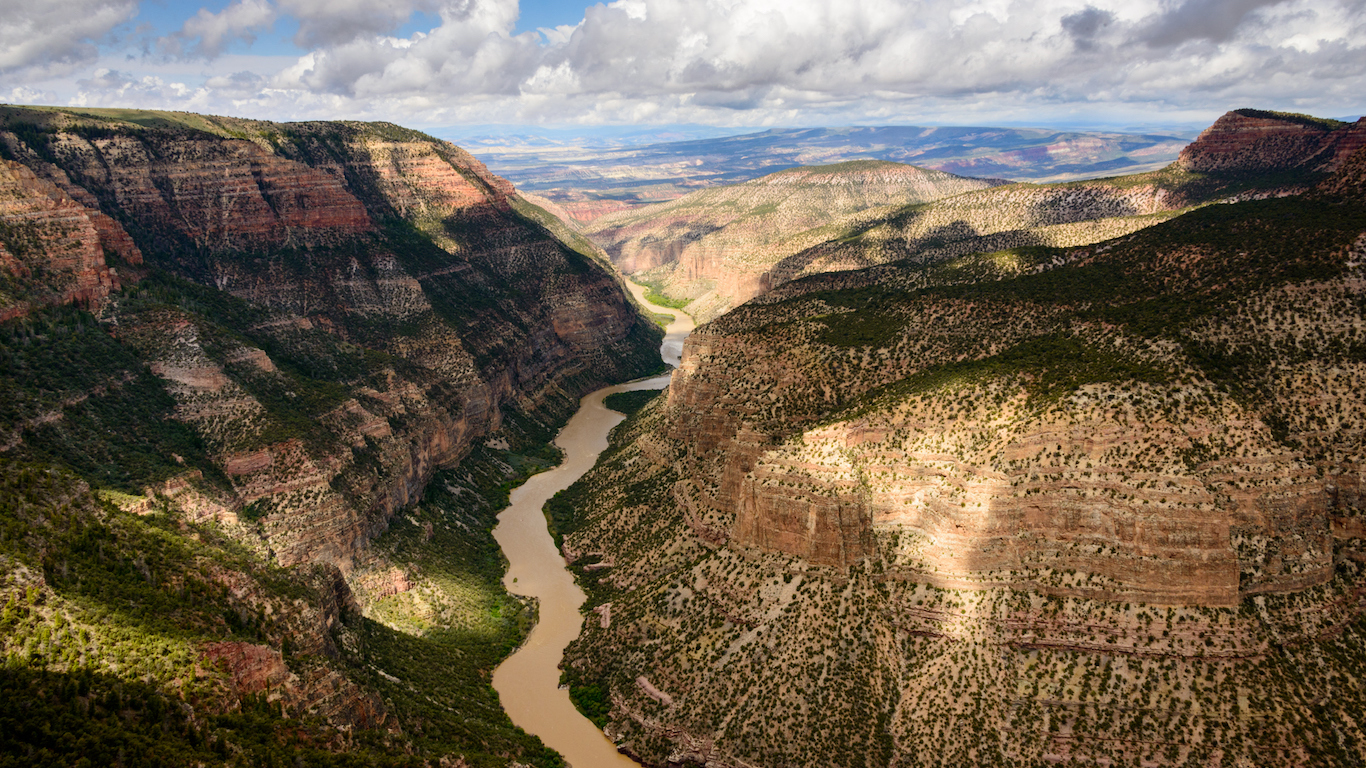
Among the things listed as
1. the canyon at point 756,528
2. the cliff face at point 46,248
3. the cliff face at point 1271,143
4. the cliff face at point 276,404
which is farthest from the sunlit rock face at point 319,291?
the cliff face at point 1271,143

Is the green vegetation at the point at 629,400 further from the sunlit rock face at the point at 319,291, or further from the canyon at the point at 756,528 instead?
the canyon at the point at 756,528

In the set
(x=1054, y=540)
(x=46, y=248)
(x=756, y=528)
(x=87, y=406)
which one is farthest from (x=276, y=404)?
(x=1054, y=540)

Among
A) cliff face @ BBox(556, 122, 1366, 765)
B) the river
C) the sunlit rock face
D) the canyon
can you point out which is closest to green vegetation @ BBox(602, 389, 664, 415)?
the sunlit rock face

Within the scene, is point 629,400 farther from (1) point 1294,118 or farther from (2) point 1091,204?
(1) point 1294,118

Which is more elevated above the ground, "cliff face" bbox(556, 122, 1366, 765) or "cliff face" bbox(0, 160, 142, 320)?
"cliff face" bbox(0, 160, 142, 320)

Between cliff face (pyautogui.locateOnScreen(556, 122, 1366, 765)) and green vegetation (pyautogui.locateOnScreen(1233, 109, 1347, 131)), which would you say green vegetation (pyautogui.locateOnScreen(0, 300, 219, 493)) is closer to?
Result: cliff face (pyautogui.locateOnScreen(556, 122, 1366, 765))
